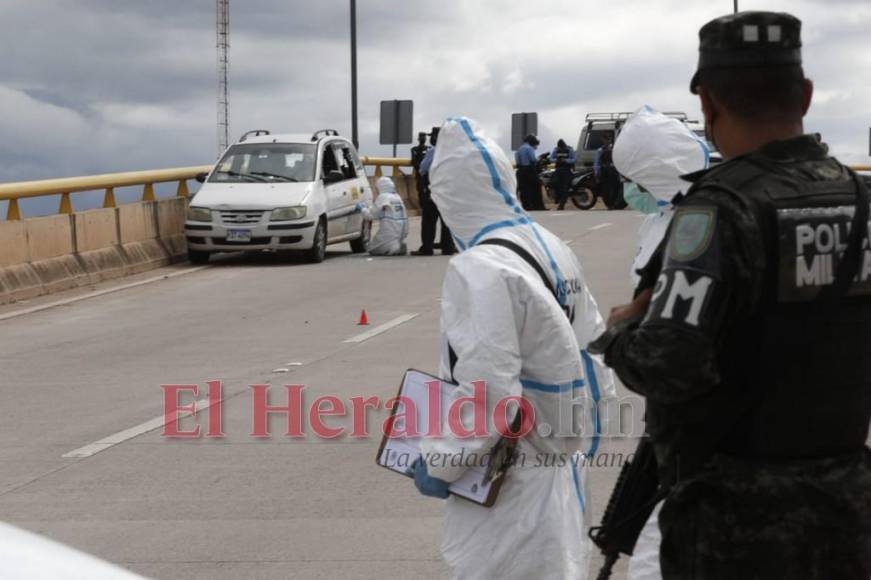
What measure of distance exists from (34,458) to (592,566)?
4085 mm

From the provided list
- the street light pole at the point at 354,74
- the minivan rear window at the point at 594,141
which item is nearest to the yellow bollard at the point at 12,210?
the street light pole at the point at 354,74

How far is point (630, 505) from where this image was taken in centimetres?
346

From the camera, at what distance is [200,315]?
679 inches

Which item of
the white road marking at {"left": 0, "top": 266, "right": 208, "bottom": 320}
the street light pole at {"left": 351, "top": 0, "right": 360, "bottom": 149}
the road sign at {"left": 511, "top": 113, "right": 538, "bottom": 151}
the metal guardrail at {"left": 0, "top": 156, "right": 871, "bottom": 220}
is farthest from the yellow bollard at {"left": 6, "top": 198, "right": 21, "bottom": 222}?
the road sign at {"left": 511, "top": 113, "right": 538, "bottom": 151}

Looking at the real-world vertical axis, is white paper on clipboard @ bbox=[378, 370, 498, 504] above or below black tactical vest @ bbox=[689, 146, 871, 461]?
below

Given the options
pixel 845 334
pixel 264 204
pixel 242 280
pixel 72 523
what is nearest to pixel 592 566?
pixel 72 523

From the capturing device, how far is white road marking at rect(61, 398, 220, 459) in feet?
31.5

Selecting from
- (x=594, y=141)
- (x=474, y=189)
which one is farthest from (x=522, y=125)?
(x=474, y=189)

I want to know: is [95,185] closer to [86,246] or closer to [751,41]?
[86,246]

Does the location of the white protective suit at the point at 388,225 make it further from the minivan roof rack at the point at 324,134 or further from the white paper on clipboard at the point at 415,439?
the white paper on clipboard at the point at 415,439

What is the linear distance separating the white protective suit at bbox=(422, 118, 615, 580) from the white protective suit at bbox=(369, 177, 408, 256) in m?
19.5

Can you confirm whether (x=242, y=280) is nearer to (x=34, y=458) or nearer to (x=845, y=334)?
(x=34, y=458)

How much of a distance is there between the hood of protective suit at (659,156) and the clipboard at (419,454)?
2210 millimetres

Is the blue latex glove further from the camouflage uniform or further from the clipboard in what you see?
the camouflage uniform
